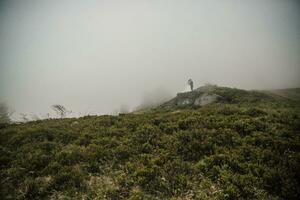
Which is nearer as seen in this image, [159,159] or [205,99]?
[159,159]

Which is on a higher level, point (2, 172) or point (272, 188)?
point (2, 172)

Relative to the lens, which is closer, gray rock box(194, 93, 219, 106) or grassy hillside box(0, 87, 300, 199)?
grassy hillside box(0, 87, 300, 199)

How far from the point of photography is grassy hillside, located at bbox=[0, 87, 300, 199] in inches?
454

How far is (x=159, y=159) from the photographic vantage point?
14.0 metres

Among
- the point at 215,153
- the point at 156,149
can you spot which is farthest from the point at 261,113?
the point at 156,149

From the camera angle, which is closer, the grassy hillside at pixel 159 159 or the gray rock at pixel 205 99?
the grassy hillside at pixel 159 159

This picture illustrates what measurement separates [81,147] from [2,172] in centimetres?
418

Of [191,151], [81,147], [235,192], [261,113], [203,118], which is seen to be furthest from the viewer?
[261,113]

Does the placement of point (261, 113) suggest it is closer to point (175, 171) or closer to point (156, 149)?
point (156, 149)

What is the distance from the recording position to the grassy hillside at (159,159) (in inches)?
454

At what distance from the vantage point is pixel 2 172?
1393 cm

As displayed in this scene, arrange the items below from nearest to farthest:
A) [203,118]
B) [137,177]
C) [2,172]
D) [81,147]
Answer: [137,177]
[2,172]
[81,147]
[203,118]

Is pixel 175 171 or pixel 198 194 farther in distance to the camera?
pixel 175 171

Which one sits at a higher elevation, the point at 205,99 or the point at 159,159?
the point at 205,99
